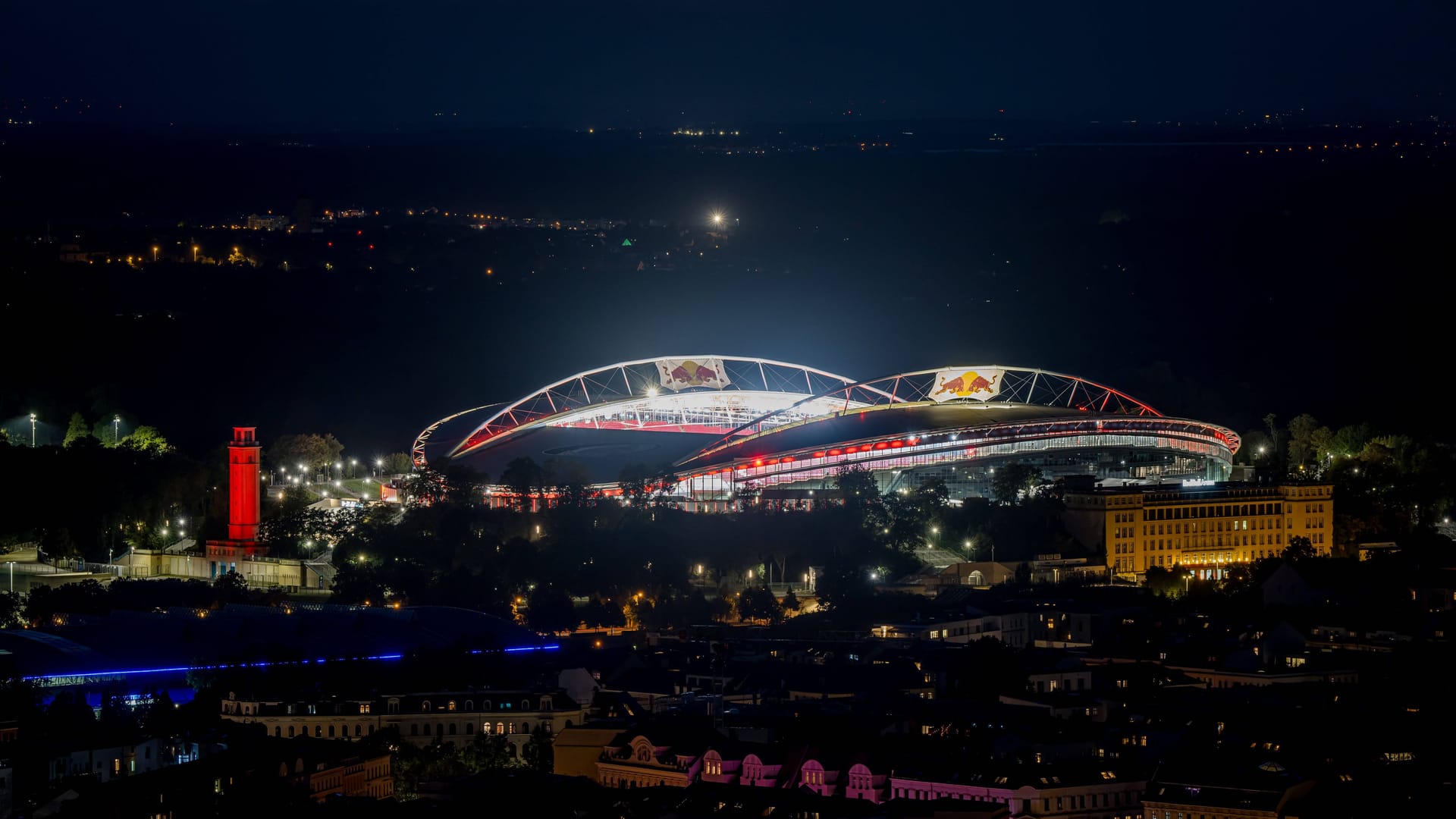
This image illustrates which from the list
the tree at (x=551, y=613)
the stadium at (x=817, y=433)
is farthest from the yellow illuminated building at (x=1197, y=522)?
the tree at (x=551, y=613)

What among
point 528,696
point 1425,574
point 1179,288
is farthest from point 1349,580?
point 1179,288

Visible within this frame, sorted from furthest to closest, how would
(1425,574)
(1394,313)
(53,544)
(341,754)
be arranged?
(1394,313) → (53,544) → (1425,574) → (341,754)

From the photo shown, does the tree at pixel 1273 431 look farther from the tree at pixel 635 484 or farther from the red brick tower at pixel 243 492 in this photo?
the red brick tower at pixel 243 492

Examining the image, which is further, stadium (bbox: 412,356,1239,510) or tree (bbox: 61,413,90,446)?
tree (bbox: 61,413,90,446)

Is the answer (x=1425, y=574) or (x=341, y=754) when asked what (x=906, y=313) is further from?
(x=341, y=754)

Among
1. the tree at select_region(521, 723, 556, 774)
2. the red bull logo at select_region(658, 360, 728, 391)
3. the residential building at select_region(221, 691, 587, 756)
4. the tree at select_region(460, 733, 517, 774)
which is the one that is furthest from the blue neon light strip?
the red bull logo at select_region(658, 360, 728, 391)

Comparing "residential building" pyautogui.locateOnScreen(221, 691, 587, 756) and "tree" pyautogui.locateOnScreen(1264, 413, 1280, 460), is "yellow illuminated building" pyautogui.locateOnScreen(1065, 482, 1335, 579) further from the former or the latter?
"residential building" pyautogui.locateOnScreen(221, 691, 587, 756)
